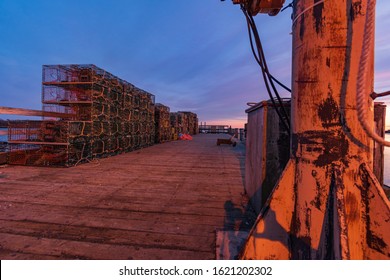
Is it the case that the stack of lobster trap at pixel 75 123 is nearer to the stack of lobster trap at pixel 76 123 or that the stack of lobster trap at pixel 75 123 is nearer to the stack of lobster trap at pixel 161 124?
the stack of lobster trap at pixel 76 123

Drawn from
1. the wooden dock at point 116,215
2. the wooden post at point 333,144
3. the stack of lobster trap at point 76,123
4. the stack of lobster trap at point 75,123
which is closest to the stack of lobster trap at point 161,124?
the stack of lobster trap at point 76,123

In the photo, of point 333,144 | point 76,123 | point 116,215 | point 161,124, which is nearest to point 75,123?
point 76,123

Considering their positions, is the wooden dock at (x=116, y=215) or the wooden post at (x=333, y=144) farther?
the wooden dock at (x=116, y=215)

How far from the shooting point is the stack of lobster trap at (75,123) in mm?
7562

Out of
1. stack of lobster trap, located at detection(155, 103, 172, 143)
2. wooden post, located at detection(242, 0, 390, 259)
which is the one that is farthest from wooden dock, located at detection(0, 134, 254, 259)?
stack of lobster trap, located at detection(155, 103, 172, 143)

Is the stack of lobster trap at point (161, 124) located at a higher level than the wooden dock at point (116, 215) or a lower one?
higher

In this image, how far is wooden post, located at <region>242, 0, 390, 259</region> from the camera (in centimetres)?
141

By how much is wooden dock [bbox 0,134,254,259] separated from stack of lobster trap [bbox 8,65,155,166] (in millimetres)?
1901

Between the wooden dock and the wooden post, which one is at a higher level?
the wooden post

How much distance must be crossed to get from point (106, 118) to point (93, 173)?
3.88 meters

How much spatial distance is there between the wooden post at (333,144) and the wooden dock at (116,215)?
1349mm

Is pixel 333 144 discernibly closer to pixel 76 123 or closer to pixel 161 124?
pixel 76 123

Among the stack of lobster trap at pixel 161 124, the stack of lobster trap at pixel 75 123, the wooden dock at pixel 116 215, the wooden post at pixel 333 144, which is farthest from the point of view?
the stack of lobster trap at pixel 161 124

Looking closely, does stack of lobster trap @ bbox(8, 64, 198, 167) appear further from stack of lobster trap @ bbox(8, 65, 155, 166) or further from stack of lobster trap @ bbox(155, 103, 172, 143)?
stack of lobster trap @ bbox(155, 103, 172, 143)
